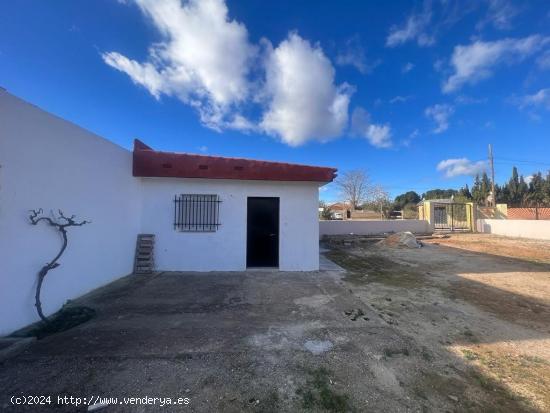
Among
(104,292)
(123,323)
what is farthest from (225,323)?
(104,292)

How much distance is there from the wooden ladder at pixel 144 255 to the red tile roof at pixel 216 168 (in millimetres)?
1687

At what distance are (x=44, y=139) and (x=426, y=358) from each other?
19.7ft

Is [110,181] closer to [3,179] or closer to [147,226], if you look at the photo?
[147,226]

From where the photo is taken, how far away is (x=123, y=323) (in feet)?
11.8

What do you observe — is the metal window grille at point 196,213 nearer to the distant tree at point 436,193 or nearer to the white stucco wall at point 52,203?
the white stucco wall at point 52,203

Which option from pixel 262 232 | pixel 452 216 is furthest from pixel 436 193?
pixel 262 232

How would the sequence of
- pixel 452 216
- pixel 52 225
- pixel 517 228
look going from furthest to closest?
pixel 452 216 < pixel 517 228 < pixel 52 225

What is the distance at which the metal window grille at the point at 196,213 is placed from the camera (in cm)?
678

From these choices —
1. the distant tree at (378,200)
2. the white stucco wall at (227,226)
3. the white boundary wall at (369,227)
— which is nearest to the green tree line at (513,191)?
the distant tree at (378,200)

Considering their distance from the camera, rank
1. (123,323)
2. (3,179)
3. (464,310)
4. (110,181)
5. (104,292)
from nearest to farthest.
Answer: (3,179), (123,323), (464,310), (104,292), (110,181)

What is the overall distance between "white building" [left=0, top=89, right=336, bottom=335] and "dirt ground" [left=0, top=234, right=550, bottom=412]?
2.81 ft

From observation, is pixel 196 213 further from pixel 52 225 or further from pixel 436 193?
pixel 436 193

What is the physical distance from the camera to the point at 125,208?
235 inches

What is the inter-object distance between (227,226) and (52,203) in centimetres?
372
